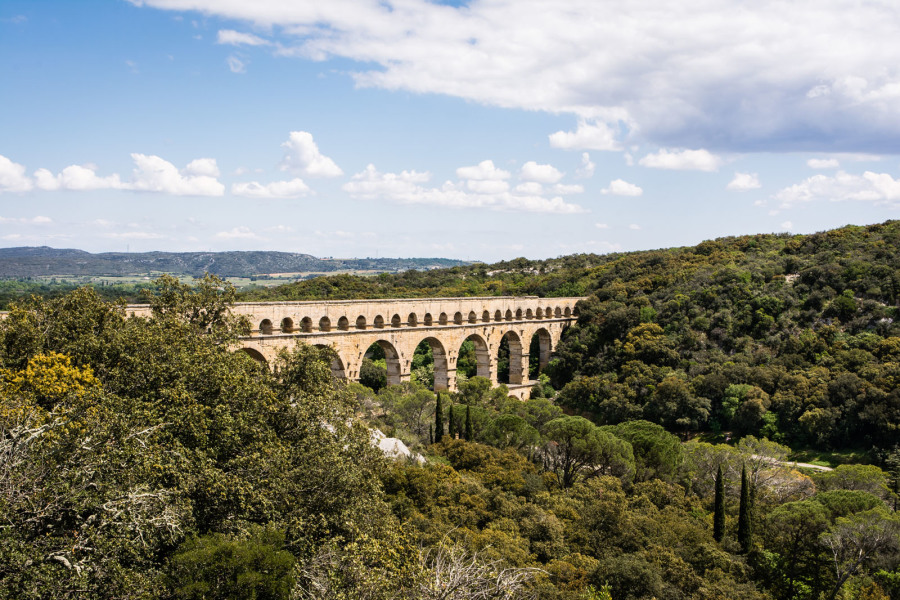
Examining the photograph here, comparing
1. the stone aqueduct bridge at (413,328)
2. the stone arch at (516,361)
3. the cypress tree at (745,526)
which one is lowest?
the cypress tree at (745,526)

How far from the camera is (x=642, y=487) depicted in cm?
2433

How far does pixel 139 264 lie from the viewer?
173500 mm

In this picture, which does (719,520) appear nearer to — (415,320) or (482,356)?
(415,320)

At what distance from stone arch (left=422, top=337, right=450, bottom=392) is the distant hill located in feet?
373

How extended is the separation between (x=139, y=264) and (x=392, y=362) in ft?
508

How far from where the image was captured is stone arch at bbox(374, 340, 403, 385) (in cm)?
3566

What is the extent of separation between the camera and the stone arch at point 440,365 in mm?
38969

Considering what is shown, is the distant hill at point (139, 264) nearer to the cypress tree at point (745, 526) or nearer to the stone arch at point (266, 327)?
the stone arch at point (266, 327)

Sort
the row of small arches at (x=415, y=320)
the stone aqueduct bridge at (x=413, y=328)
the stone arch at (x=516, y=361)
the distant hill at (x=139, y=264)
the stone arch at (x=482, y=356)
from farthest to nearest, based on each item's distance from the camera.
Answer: the distant hill at (x=139, y=264), the stone arch at (x=516, y=361), the stone arch at (x=482, y=356), the row of small arches at (x=415, y=320), the stone aqueduct bridge at (x=413, y=328)

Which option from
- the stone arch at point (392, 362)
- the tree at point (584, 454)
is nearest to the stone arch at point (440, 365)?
the stone arch at point (392, 362)

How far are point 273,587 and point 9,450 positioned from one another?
4.55m

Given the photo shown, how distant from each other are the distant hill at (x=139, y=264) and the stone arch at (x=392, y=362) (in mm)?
115642

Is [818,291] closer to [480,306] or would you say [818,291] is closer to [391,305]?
[480,306]

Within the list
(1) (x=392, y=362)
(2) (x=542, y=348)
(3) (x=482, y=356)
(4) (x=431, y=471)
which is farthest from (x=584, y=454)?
(2) (x=542, y=348)
